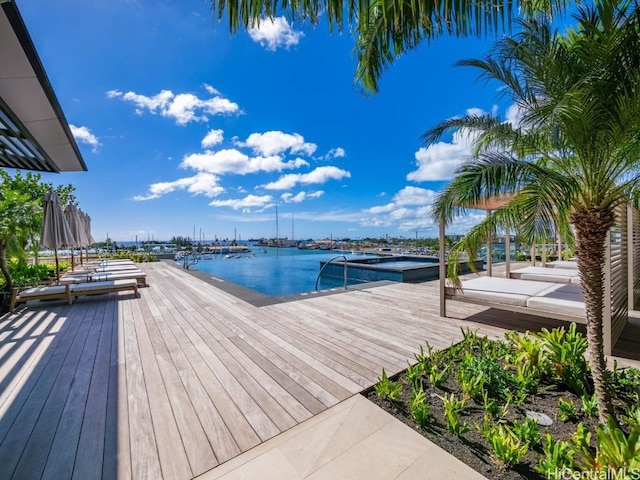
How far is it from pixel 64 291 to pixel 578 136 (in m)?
8.79

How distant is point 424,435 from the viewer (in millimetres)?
1967

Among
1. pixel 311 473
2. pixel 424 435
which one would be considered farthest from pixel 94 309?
pixel 424 435

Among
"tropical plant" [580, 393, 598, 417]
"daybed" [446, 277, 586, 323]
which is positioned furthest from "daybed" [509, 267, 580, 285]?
"tropical plant" [580, 393, 598, 417]

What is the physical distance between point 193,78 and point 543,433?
450 inches

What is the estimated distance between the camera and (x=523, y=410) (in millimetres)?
2262

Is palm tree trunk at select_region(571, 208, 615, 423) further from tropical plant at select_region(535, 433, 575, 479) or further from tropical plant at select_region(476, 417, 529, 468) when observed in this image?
tropical plant at select_region(476, 417, 529, 468)

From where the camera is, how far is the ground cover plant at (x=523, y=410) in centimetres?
160

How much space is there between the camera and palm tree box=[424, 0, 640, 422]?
76.0 inches

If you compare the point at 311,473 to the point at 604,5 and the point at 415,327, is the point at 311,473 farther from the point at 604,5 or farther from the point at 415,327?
the point at 604,5

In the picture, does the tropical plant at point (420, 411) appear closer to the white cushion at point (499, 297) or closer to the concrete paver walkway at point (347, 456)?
the concrete paver walkway at point (347, 456)

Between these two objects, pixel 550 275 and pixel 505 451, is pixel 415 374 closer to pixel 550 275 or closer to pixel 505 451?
pixel 505 451

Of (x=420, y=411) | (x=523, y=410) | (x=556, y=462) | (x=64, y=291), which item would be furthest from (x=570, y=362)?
(x=64, y=291)

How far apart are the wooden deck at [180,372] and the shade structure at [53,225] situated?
1.45 meters

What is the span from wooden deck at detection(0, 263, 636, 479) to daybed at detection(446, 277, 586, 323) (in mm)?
418
